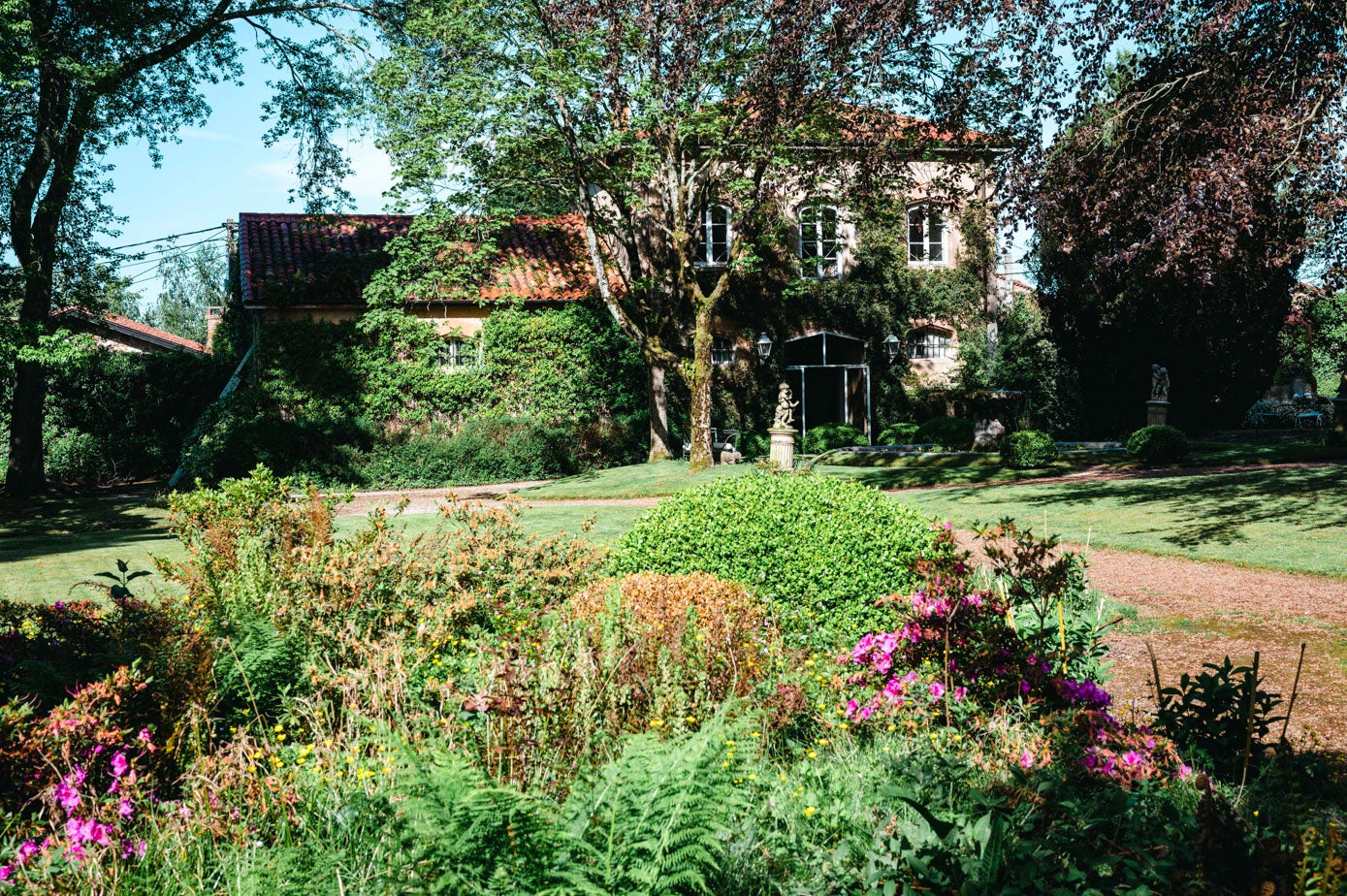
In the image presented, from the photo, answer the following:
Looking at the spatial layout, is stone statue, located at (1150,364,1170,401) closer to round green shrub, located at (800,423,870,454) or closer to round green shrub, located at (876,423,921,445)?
round green shrub, located at (876,423,921,445)

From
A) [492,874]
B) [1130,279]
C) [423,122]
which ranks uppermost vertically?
[423,122]

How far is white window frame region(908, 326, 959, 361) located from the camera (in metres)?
25.2

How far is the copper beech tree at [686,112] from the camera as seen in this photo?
11242 mm

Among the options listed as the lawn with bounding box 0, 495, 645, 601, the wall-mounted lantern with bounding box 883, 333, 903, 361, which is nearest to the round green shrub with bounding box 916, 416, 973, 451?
the wall-mounted lantern with bounding box 883, 333, 903, 361

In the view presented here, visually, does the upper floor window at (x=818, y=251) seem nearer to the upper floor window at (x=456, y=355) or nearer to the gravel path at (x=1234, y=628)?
the upper floor window at (x=456, y=355)

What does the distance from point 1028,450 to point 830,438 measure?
21.5 feet

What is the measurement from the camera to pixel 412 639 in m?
4.76

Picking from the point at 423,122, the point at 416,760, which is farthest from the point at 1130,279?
the point at 416,760

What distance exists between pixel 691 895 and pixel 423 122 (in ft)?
57.0

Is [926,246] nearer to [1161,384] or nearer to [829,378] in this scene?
[829,378]

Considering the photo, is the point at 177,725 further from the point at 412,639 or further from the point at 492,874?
the point at 492,874

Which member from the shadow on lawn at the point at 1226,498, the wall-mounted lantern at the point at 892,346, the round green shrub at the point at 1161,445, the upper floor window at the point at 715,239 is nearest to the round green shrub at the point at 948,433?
the wall-mounted lantern at the point at 892,346

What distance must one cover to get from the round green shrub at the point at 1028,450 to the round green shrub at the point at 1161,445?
161 cm

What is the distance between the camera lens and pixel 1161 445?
1653cm
